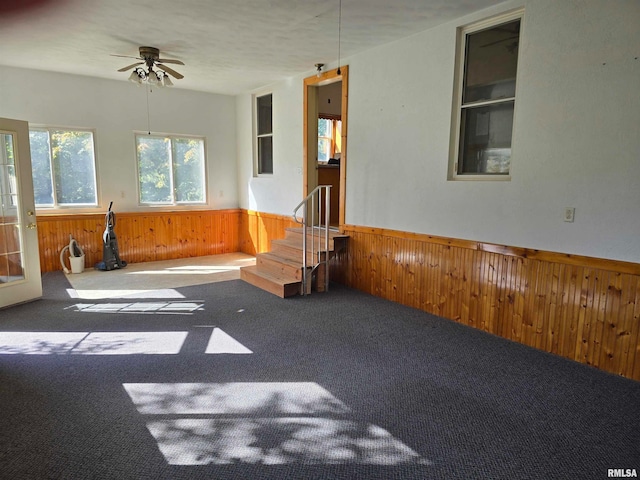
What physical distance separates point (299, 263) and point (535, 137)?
117 inches

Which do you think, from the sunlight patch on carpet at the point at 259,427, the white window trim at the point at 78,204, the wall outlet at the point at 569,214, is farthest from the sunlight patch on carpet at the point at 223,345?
the white window trim at the point at 78,204

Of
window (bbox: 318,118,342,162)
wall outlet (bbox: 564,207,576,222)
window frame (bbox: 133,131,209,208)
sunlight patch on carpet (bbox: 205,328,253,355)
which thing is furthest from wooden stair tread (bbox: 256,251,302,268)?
window (bbox: 318,118,342,162)

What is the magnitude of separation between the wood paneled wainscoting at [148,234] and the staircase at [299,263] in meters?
2.14

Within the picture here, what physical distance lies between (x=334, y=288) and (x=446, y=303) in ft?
5.21

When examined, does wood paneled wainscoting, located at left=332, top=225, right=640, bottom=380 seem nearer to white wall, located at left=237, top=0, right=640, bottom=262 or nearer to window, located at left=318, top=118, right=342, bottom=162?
white wall, located at left=237, top=0, right=640, bottom=262

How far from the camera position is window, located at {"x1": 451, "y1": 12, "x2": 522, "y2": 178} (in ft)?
12.0

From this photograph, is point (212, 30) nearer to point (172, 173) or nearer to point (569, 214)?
point (172, 173)

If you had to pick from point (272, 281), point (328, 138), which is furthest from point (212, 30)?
point (328, 138)

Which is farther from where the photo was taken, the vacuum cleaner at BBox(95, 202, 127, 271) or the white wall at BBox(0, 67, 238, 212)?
the vacuum cleaner at BBox(95, 202, 127, 271)

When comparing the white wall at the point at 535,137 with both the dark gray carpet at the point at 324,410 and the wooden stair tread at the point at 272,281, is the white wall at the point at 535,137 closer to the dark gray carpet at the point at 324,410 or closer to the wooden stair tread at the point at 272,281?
the dark gray carpet at the point at 324,410

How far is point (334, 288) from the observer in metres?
5.36

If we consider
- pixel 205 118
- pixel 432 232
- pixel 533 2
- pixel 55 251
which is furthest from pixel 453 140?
pixel 55 251

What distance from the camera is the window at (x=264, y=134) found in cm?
704

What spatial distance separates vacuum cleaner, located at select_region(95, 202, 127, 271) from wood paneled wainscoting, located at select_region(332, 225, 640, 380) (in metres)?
3.98
